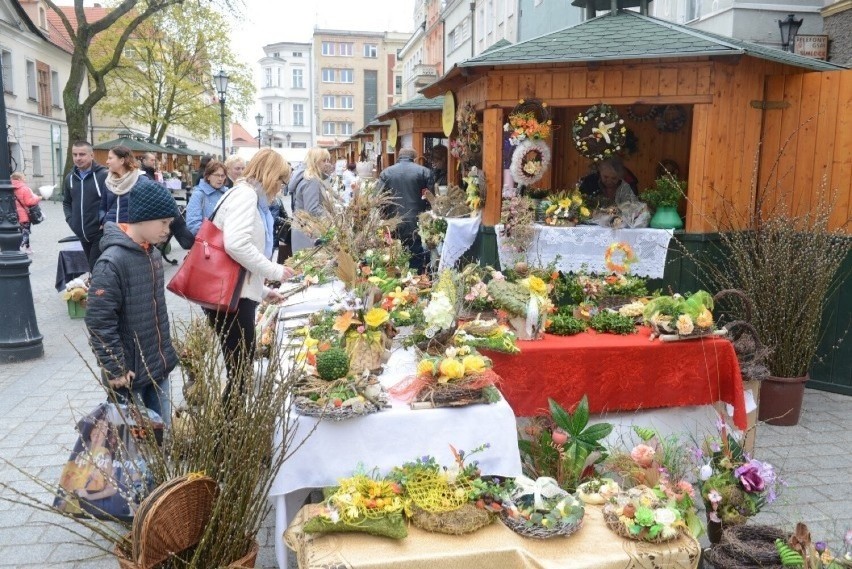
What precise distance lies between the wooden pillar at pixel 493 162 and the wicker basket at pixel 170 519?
482 cm

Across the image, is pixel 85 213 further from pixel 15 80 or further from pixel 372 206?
pixel 15 80

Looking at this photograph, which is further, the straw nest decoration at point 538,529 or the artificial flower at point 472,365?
the artificial flower at point 472,365

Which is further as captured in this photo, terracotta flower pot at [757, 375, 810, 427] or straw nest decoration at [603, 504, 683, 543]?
terracotta flower pot at [757, 375, 810, 427]

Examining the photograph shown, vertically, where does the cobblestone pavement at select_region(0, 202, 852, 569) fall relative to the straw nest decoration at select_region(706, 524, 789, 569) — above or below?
below

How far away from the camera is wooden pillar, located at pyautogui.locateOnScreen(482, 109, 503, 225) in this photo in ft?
22.5

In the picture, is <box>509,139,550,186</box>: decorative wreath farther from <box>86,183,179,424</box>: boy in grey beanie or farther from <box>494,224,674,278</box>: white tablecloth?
<box>86,183,179,424</box>: boy in grey beanie

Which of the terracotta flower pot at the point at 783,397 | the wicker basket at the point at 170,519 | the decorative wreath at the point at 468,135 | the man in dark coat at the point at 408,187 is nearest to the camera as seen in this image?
the wicker basket at the point at 170,519

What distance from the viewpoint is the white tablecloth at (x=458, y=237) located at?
23.8 feet

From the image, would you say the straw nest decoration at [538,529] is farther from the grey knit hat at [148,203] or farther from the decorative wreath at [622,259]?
the decorative wreath at [622,259]

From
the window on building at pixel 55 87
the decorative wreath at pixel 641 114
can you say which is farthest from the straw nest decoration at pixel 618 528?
the window on building at pixel 55 87

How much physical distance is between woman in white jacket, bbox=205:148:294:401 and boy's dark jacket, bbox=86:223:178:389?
381 mm

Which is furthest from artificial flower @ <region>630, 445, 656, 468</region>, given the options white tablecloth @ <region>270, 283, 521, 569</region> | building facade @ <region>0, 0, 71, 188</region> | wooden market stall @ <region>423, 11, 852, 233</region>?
building facade @ <region>0, 0, 71, 188</region>

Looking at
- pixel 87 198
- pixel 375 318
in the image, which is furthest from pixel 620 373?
pixel 87 198

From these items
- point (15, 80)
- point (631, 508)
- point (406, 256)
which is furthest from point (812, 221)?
point (15, 80)
